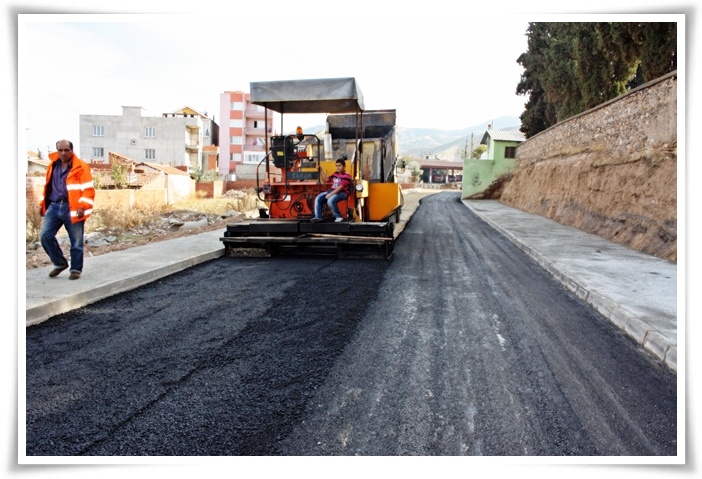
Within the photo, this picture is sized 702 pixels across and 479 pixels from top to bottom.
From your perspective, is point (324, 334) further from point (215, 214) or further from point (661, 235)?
point (215, 214)

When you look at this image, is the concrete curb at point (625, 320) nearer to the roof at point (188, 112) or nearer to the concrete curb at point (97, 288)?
the concrete curb at point (97, 288)

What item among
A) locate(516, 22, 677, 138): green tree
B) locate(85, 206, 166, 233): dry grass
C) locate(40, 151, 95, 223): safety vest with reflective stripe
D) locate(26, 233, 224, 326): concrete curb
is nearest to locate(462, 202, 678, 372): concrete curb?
locate(26, 233, 224, 326): concrete curb

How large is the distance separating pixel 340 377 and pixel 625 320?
3268mm

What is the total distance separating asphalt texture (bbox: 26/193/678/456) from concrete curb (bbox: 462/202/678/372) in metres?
0.09

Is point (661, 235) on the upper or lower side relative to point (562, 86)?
lower

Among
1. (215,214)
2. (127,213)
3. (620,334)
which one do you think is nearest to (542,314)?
(620,334)

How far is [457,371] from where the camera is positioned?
A: 359cm

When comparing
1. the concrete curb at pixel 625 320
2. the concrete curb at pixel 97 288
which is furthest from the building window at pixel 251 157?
the concrete curb at pixel 625 320

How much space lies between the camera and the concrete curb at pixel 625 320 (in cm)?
403

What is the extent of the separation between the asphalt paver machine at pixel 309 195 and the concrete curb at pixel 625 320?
2951 millimetres

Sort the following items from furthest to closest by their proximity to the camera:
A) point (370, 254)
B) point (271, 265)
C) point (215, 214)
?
point (215, 214) < point (370, 254) < point (271, 265)

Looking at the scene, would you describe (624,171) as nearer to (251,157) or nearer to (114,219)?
(114,219)
